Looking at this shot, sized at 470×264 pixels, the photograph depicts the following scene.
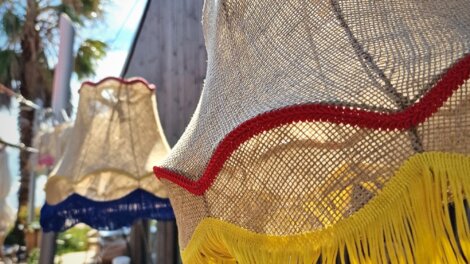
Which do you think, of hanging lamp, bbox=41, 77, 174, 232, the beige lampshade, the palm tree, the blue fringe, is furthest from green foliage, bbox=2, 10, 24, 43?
the blue fringe

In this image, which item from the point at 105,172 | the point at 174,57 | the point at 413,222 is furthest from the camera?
the point at 174,57

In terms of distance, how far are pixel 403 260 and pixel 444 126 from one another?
6.4 inches

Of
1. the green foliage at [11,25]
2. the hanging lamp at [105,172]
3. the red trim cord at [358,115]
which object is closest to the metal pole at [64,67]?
the hanging lamp at [105,172]

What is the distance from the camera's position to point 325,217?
60cm

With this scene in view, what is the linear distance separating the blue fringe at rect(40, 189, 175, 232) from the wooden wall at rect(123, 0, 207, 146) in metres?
1.06

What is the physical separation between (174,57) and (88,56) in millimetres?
5389

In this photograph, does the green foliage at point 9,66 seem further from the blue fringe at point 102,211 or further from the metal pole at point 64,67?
the blue fringe at point 102,211

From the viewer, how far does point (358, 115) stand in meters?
0.54

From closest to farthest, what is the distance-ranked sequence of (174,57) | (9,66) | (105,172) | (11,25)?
(105,172)
(174,57)
(11,25)
(9,66)

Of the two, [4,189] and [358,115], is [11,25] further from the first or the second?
[358,115]

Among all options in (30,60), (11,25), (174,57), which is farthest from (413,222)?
(30,60)

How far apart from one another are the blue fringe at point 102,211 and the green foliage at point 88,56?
6.35 meters

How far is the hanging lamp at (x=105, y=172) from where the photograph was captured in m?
2.01

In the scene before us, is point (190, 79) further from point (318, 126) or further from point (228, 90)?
point (318, 126)
